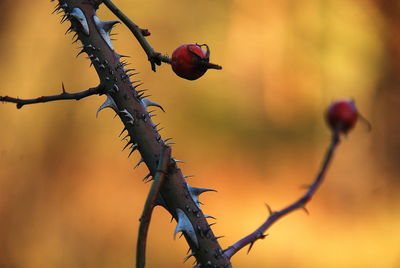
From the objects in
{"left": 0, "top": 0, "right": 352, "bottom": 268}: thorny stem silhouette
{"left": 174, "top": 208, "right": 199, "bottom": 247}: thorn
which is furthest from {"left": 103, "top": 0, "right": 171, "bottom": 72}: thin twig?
{"left": 174, "top": 208, "right": 199, "bottom": 247}: thorn

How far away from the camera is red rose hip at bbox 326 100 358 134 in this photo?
0.28 meters

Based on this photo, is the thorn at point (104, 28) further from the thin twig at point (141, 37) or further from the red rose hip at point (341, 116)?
the red rose hip at point (341, 116)

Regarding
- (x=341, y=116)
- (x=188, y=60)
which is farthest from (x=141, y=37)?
(x=341, y=116)

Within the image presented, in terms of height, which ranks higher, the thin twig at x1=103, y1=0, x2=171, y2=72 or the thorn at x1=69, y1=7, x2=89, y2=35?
the thorn at x1=69, y1=7, x2=89, y2=35

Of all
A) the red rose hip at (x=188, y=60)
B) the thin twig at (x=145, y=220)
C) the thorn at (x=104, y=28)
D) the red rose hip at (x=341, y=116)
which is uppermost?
the thorn at (x=104, y=28)

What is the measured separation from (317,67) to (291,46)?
0.56 ft

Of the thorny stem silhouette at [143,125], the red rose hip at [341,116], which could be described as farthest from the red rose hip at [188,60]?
the red rose hip at [341,116]

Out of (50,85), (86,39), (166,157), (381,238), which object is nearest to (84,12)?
(86,39)

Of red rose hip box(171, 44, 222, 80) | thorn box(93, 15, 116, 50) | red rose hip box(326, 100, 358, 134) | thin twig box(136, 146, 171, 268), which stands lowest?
thin twig box(136, 146, 171, 268)

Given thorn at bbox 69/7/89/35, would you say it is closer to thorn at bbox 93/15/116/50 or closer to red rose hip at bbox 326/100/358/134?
thorn at bbox 93/15/116/50

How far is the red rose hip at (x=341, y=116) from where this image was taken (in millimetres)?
284

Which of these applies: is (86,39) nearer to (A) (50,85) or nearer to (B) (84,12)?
(B) (84,12)

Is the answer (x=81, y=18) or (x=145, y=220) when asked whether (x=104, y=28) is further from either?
(x=145, y=220)

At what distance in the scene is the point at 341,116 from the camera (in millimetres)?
287
